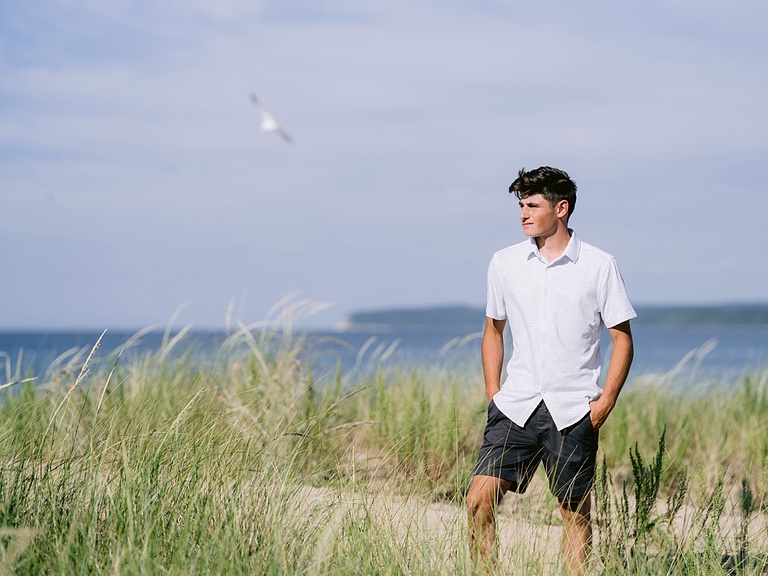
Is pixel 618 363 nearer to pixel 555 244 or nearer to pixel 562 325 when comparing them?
pixel 562 325

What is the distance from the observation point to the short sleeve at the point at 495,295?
12.0ft

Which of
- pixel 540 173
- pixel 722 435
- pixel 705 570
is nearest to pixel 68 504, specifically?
pixel 540 173

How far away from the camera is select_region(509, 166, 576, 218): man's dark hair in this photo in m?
3.50

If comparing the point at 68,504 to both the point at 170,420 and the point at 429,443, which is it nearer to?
the point at 170,420

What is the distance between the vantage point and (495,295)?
145 inches

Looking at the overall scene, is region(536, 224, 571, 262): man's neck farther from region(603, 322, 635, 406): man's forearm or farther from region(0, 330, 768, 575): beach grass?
region(0, 330, 768, 575): beach grass

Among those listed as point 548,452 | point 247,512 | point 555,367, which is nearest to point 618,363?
point 555,367

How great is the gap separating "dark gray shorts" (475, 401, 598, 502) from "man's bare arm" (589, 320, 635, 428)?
0.05 meters

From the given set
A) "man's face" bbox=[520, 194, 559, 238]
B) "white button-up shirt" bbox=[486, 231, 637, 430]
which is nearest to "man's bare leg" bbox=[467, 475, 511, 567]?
"white button-up shirt" bbox=[486, 231, 637, 430]

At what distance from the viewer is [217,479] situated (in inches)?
133

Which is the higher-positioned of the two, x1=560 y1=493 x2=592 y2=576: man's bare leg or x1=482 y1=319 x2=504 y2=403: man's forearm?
x1=482 y1=319 x2=504 y2=403: man's forearm

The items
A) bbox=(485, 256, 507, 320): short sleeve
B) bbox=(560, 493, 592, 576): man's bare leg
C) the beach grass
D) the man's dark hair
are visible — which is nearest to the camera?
the beach grass

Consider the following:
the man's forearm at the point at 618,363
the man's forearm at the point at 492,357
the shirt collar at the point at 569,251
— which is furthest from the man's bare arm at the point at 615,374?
the man's forearm at the point at 492,357

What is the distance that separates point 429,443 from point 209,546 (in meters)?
2.81
